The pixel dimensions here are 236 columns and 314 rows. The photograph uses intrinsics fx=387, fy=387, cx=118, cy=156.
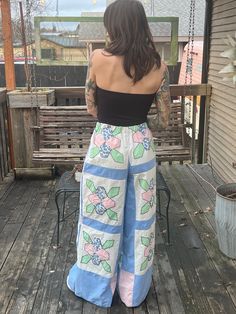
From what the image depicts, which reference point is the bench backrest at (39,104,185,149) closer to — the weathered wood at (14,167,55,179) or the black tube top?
the weathered wood at (14,167,55,179)

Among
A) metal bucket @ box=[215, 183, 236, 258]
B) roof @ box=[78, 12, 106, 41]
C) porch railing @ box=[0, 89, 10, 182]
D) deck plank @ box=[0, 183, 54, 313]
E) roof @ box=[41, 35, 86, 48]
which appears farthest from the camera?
roof @ box=[41, 35, 86, 48]

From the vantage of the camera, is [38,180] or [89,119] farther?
[38,180]

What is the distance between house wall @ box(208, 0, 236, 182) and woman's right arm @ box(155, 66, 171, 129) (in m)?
1.73

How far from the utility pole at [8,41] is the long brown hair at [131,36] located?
8.40ft

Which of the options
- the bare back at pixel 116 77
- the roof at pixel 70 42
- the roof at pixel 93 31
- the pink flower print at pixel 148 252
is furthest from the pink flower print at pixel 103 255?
the roof at pixel 70 42

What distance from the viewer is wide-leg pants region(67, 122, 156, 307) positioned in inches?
75.9

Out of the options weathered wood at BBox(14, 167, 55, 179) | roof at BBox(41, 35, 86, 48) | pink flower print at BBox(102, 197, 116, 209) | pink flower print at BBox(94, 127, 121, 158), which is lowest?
weathered wood at BBox(14, 167, 55, 179)

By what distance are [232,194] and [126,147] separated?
1115mm

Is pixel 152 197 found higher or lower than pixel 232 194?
higher

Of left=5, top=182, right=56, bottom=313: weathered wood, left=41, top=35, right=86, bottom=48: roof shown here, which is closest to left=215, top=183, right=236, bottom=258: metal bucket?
left=5, top=182, right=56, bottom=313: weathered wood

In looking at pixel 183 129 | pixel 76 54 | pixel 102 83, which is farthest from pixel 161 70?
pixel 76 54

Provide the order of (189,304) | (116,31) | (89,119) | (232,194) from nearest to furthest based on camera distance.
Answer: (116,31) → (189,304) → (232,194) → (89,119)

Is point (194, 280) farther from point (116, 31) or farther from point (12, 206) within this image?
point (12, 206)

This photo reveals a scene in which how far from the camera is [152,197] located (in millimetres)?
2035
